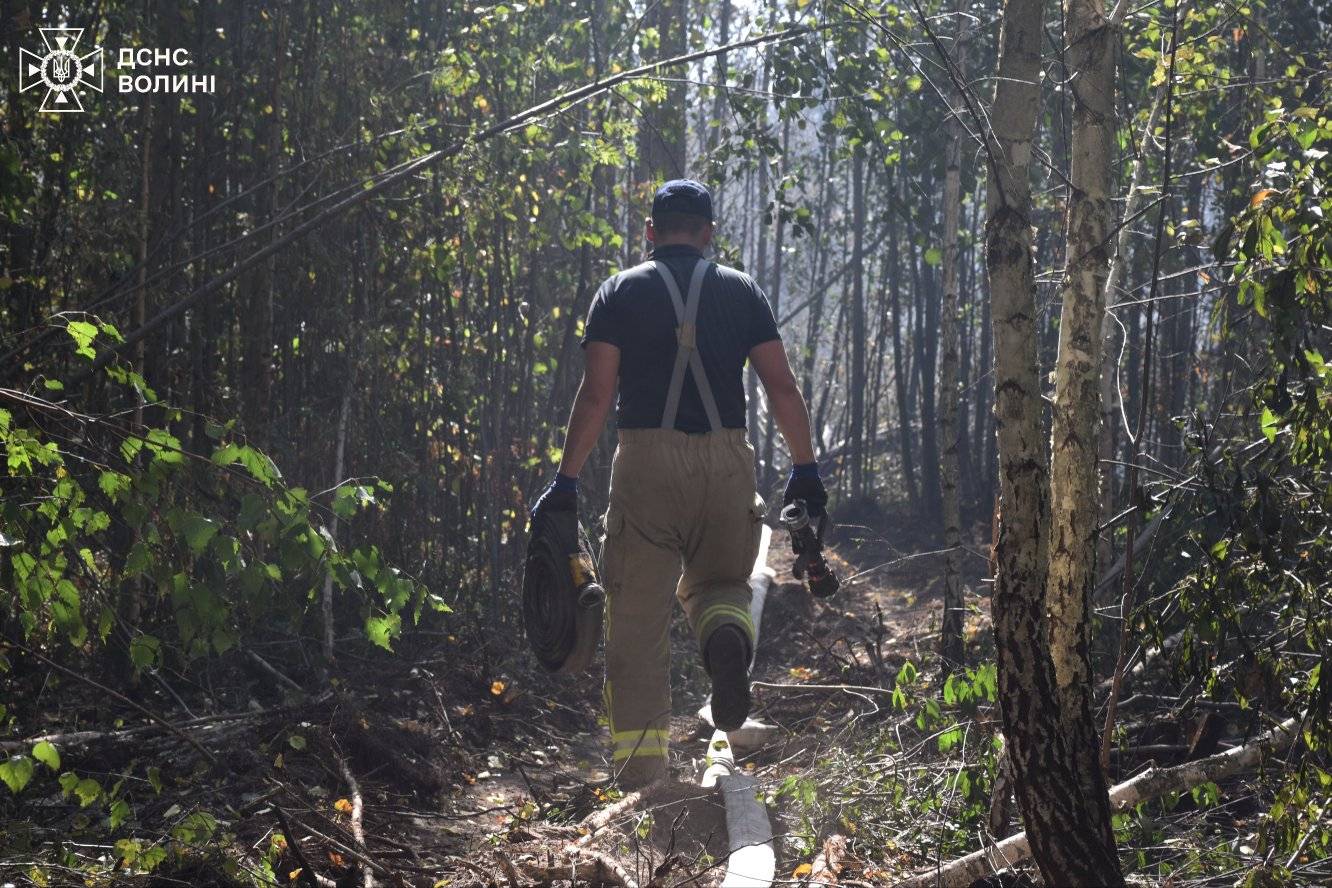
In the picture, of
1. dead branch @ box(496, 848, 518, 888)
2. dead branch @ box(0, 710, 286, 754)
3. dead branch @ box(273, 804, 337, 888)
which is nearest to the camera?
dead branch @ box(273, 804, 337, 888)

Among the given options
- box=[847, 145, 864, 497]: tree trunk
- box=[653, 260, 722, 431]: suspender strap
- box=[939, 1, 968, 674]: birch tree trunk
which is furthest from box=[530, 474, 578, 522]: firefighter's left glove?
box=[847, 145, 864, 497]: tree trunk

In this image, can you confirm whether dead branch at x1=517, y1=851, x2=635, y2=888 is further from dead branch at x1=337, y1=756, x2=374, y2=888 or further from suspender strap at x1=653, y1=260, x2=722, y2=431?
suspender strap at x1=653, y1=260, x2=722, y2=431

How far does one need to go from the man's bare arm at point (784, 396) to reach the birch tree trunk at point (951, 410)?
7.71 feet

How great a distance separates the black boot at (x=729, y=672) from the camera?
4.74m

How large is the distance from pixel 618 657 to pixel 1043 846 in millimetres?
2184

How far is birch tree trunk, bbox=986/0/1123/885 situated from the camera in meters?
3.10

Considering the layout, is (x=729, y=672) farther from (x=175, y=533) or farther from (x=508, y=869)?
(x=175, y=533)

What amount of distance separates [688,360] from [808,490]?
745 millimetres

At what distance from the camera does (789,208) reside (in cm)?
809

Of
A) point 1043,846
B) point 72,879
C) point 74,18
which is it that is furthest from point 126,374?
point 74,18

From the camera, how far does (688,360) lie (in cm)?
483

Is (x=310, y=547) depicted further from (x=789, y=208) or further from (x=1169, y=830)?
(x=789, y=208)

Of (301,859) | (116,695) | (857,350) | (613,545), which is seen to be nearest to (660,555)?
(613,545)

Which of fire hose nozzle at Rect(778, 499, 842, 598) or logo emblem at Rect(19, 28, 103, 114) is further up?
logo emblem at Rect(19, 28, 103, 114)
